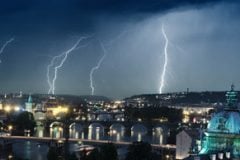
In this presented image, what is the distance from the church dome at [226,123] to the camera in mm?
40281

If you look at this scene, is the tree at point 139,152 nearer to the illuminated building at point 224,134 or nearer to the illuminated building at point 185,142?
the illuminated building at point 185,142

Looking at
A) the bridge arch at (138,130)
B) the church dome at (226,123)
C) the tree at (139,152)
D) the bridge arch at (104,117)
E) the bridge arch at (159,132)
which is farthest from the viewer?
the bridge arch at (104,117)

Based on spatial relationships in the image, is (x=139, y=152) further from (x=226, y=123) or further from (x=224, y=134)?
(x=226, y=123)

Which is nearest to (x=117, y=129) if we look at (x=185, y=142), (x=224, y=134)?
(x=185, y=142)

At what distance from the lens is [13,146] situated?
6775cm

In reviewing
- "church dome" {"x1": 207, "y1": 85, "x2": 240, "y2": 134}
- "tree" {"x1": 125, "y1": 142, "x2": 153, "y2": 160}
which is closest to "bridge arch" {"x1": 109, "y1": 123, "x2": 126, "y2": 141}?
"tree" {"x1": 125, "y1": 142, "x2": 153, "y2": 160}

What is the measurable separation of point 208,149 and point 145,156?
8.91 metres

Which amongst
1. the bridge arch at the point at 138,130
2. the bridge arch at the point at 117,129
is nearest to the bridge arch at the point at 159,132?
the bridge arch at the point at 138,130

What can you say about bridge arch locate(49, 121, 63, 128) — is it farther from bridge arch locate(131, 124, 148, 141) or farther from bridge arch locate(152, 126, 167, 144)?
bridge arch locate(152, 126, 167, 144)

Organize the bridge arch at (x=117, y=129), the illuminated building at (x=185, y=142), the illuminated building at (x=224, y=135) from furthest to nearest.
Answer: the bridge arch at (x=117, y=129) < the illuminated building at (x=185, y=142) < the illuminated building at (x=224, y=135)

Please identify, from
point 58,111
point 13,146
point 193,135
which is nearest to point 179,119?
point 58,111

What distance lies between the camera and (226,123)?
40375mm

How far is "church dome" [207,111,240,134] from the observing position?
4028cm

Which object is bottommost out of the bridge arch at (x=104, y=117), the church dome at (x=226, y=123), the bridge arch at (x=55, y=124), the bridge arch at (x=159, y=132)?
the bridge arch at (x=159, y=132)
